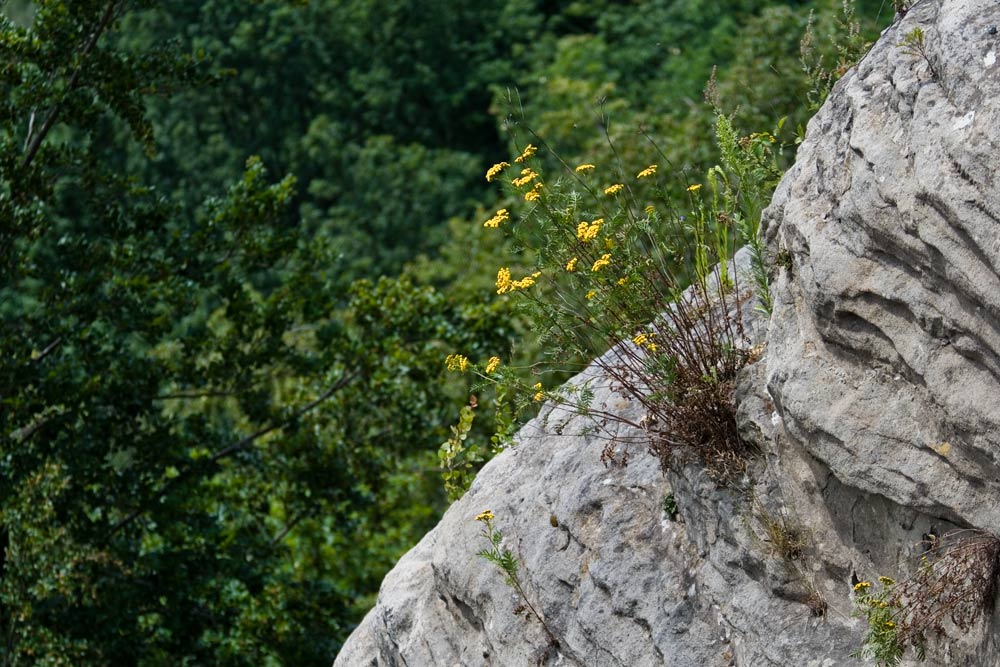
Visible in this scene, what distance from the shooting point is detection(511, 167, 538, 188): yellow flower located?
14.0 feet

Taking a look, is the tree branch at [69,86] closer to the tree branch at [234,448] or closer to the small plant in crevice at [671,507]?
the tree branch at [234,448]

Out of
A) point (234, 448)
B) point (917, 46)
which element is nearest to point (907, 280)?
point (917, 46)

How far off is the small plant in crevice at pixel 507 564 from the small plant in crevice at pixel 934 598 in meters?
1.29

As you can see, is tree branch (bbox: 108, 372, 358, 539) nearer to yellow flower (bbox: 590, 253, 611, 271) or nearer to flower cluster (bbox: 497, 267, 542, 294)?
flower cluster (bbox: 497, 267, 542, 294)

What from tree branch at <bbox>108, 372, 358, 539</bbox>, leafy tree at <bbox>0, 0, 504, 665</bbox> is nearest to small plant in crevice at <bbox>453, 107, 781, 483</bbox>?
leafy tree at <bbox>0, 0, 504, 665</bbox>

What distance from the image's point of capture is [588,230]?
4.16m

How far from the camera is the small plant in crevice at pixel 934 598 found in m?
3.38

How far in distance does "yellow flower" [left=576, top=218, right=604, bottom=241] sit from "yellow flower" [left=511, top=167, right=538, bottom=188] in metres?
0.23

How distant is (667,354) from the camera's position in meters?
4.27

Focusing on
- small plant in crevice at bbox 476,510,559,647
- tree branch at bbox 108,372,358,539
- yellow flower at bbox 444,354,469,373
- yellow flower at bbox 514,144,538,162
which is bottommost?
small plant in crevice at bbox 476,510,559,647

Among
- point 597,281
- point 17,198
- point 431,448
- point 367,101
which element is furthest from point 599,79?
point 597,281

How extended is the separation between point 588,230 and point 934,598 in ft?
5.01

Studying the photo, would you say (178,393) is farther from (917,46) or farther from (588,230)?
(917,46)

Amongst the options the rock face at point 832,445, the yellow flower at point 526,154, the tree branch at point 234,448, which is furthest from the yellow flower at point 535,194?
the tree branch at point 234,448
